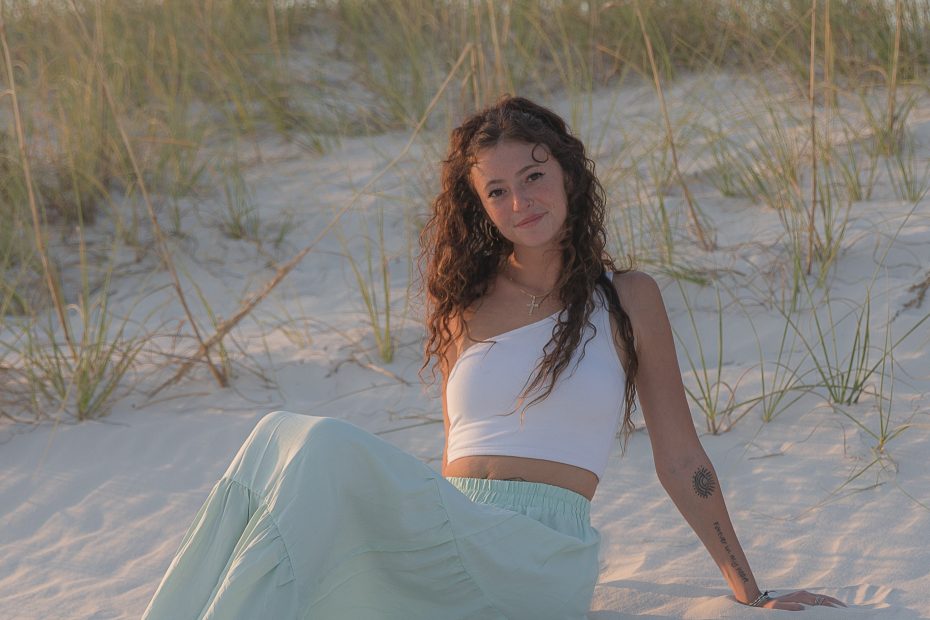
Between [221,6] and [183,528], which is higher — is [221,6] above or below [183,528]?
above

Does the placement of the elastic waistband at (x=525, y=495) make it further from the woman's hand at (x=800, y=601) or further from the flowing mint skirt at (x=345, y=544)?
the woman's hand at (x=800, y=601)

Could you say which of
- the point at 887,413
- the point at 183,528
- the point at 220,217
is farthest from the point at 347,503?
the point at 220,217

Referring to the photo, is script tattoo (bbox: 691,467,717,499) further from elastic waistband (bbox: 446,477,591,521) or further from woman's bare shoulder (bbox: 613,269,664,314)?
woman's bare shoulder (bbox: 613,269,664,314)

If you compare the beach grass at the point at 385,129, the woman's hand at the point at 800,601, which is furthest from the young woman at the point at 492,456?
the beach grass at the point at 385,129

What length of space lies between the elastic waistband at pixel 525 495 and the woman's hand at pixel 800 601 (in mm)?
430

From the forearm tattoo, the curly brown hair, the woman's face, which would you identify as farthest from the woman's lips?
the forearm tattoo

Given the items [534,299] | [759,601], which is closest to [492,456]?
[534,299]

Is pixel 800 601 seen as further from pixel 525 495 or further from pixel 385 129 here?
pixel 385 129

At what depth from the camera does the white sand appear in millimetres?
2893

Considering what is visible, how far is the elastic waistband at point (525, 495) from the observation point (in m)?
2.43

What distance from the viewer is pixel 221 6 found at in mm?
6926

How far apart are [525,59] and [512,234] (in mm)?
3861

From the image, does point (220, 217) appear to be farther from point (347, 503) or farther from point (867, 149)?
point (347, 503)

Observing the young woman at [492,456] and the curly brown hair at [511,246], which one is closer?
the young woman at [492,456]
